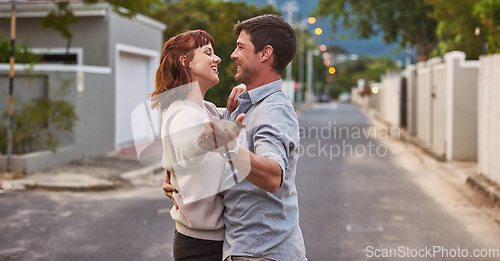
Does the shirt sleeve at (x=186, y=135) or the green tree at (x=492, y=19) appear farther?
the green tree at (x=492, y=19)

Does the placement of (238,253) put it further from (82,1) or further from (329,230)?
(82,1)

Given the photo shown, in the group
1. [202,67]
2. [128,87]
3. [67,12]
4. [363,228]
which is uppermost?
[67,12]

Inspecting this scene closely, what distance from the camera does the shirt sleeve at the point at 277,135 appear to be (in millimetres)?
2238

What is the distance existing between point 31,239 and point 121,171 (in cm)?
541

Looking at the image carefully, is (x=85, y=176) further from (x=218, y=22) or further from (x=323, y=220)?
(x=218, y=22)

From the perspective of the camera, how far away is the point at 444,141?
51.0 feet

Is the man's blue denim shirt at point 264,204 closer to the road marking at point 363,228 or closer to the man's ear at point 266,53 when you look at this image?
the man's ear at point 266,53

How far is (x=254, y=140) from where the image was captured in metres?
2.33

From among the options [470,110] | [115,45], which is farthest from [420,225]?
[115,45]

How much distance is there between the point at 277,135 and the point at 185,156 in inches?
13.3

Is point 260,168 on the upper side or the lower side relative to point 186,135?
lower

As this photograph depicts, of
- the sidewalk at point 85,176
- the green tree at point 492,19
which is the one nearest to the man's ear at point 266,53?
the sidewalk at point 85,176

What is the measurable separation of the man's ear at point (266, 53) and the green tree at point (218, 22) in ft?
30.5

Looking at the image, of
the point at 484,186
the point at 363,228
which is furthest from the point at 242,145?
the point at 484,186
